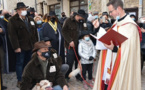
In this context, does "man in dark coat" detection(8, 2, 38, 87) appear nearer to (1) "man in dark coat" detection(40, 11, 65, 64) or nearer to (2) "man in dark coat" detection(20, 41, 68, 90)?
(1) "man in dark coat" detection(40, 11, 65, 64)

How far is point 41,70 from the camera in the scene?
310 cm

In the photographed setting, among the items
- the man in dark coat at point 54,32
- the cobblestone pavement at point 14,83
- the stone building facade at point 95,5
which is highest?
the stone building facade at point 95,5

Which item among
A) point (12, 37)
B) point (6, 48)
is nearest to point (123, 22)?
point (12, 37)

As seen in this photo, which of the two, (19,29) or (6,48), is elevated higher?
(19,29)

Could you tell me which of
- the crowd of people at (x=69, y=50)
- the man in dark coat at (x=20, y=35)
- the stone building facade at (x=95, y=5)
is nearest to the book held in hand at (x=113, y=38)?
the crowd of people at (x=69, y=50)

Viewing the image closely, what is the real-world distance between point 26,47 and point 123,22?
2600 millimetres

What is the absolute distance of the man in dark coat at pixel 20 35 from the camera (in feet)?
13.6

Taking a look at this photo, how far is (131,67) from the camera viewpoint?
8.95ft

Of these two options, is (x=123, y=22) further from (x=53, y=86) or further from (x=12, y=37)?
(x=12, y=37)

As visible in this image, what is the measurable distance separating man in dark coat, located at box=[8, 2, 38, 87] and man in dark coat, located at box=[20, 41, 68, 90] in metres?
1.21

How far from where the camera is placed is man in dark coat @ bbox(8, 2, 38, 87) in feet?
13.6

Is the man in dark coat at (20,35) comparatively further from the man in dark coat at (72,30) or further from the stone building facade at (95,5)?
the stone building facade at (95,5)

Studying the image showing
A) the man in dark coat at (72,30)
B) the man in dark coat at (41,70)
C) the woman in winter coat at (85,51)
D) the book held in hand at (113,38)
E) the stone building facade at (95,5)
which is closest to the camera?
the book held in hand at (113,38)

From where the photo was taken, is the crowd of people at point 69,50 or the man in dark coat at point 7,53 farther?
the man in dark coat at point 7,53
